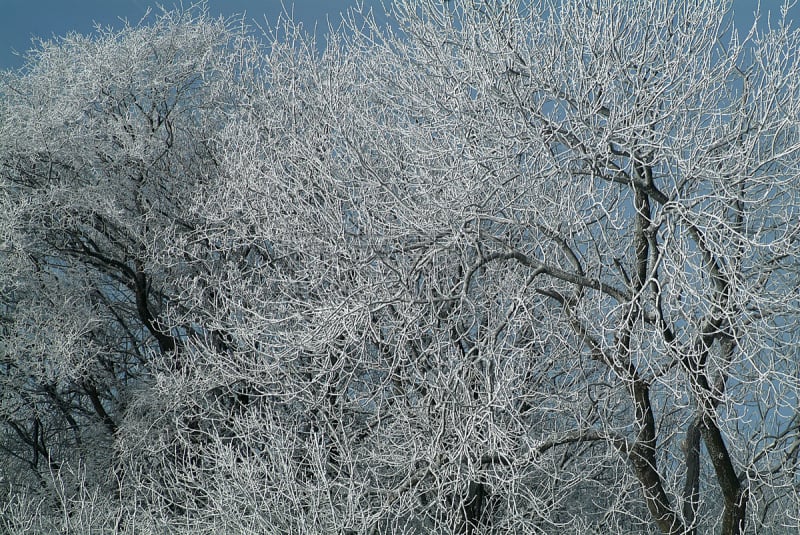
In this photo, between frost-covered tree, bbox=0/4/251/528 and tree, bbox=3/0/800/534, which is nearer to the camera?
tree, bbox=3/0/800/534

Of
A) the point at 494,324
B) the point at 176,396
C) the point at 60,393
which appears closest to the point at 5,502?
the point at 60,393

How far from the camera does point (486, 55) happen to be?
25.1 ft

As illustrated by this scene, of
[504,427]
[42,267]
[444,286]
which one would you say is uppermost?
[42,267]

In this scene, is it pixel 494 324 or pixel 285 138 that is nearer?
pixel 494 324

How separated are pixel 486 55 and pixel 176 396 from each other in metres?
6.33

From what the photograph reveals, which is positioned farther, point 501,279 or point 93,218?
point 93,218

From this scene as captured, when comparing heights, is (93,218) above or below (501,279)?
above

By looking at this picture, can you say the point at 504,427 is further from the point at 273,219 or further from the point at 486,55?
the point at 273,219

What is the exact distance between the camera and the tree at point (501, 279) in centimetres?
720

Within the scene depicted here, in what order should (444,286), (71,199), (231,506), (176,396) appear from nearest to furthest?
1. (231,506)
2. (444,286)
3. (176,396)
4. (71,199)

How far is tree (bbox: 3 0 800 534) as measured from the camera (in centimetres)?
720

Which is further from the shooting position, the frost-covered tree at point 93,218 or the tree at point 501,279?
the frost-covered tree at point 93,218

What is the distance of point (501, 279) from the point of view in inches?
402

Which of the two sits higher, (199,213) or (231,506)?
(199,213)
